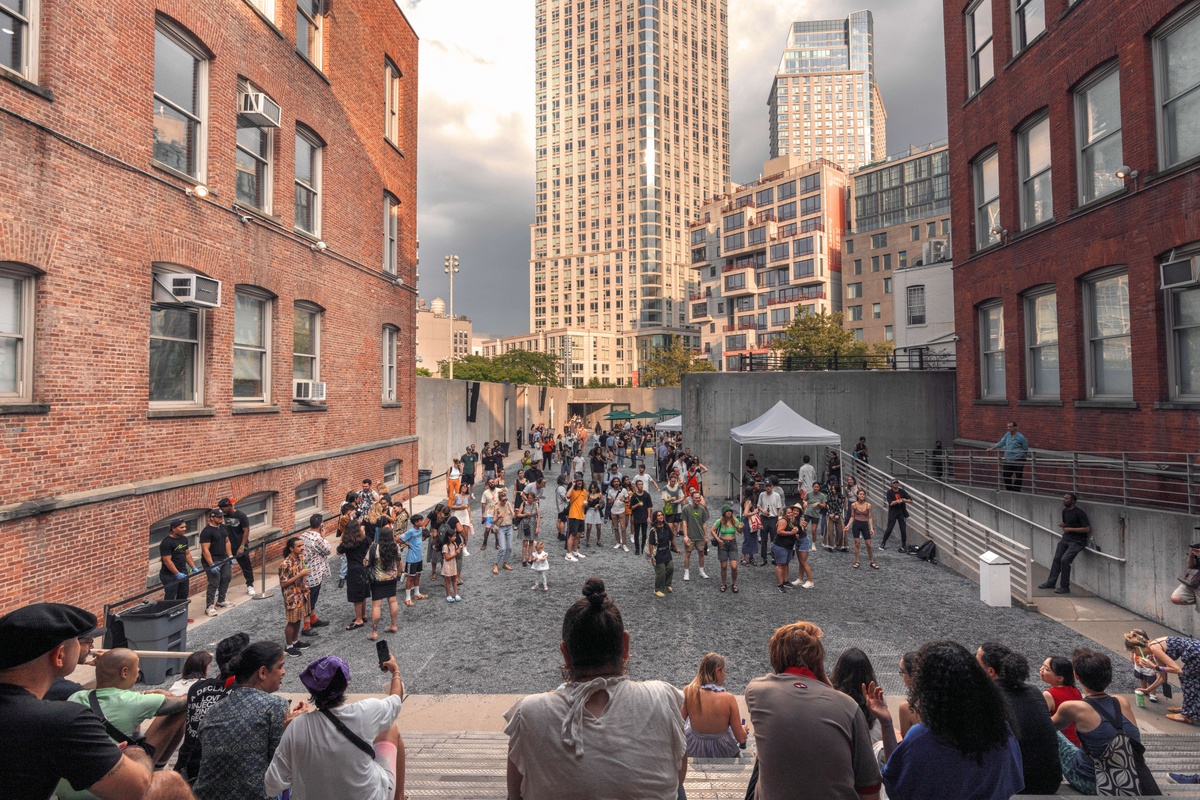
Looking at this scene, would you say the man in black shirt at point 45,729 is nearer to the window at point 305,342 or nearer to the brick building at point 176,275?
the brick building at point 176,275

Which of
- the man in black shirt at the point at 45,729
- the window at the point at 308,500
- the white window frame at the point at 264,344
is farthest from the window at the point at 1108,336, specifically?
the window at the point at 308,500

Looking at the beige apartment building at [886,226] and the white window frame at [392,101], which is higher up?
the beige apartment building at [886,226]

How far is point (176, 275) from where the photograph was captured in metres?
11.0

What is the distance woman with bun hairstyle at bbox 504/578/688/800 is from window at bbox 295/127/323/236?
15812 millimetres

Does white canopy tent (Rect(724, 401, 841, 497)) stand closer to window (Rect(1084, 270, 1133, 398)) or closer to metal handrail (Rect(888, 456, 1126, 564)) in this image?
metal handrail (Rect(888, 456, 1126, 564))

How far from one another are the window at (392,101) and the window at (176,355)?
10.8m

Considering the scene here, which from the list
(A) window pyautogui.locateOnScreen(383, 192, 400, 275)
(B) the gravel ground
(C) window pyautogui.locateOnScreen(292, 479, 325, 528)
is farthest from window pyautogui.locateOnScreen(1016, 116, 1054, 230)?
(C) window pyautogui.locateOnScreen(292, 479, 325, 528)

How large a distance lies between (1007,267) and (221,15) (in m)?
18.8

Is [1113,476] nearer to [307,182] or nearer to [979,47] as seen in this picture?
[979,47]

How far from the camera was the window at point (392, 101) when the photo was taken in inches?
801

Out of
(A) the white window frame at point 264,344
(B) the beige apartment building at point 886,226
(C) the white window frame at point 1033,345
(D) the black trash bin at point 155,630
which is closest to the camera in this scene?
(D) the black trash bin at point 155,630

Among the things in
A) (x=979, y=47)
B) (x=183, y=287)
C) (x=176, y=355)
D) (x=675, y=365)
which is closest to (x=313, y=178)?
(x=183, y=287)

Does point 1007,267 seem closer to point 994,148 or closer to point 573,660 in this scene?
point 994,148

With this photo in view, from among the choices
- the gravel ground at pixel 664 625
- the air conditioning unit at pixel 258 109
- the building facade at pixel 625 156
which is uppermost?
the building facade at pixel 625 156
